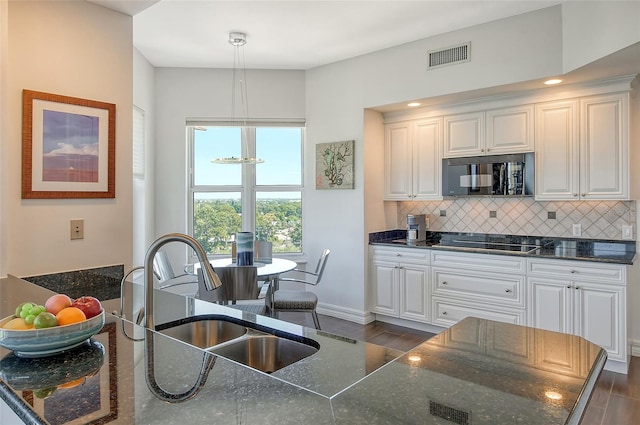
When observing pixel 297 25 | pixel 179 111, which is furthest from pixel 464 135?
pixel 179 111

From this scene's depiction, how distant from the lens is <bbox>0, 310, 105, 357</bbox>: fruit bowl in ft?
3.54

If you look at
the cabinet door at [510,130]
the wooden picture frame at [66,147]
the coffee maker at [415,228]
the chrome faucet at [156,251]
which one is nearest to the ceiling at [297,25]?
the wooden picture frame at [66,147]

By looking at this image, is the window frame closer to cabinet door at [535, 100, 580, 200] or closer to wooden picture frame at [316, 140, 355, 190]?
wooden picture frame at [316, 140, 355, 190]

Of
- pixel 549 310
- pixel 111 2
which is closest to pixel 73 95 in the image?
pixel 111 2

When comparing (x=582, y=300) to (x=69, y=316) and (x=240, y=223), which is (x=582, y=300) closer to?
(x=69, y=316)

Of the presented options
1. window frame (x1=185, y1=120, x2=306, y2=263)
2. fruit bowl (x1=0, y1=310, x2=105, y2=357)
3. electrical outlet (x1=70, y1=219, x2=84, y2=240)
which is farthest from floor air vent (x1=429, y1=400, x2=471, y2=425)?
window frame (x1=185, y1=120, x2=306, y2=263)

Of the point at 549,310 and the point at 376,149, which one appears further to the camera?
the point at 376,149

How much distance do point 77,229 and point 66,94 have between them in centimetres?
77

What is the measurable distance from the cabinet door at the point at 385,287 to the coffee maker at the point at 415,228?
0.38m

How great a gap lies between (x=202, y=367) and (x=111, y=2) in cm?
233

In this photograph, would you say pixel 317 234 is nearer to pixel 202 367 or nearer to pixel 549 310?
pixel 549 310

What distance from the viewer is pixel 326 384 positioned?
1.05 m

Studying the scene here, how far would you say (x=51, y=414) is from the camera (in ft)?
2.68

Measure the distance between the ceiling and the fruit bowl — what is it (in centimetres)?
215
